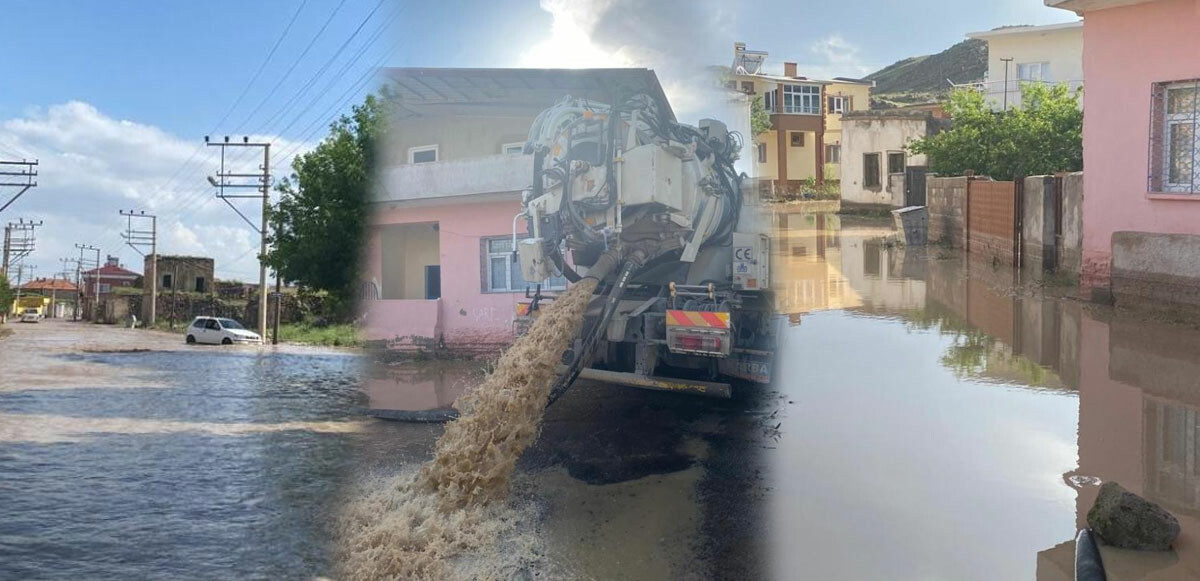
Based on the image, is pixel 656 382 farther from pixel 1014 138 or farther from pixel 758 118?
pixel 1014 138

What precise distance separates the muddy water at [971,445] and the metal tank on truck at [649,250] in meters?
0.32

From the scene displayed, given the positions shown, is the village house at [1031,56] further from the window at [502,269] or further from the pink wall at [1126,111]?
the window at [502,269]

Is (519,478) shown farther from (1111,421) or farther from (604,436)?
(1111,421)

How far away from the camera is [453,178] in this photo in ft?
11.7

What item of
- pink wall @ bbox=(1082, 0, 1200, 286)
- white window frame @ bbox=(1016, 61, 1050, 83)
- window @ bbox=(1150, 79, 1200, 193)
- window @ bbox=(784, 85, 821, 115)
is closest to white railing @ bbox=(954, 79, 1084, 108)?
white window frame @ bbox=(1016, 61, 1050, 83)

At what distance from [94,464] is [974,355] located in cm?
687

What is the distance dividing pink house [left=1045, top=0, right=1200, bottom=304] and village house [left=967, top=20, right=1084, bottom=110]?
32.9ft

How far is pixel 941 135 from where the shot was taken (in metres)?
17.8

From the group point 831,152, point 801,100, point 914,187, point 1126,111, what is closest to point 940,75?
point 914,187

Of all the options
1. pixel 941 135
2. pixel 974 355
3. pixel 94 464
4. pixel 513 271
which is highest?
pixel 941 135

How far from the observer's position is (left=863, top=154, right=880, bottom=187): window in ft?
66.1

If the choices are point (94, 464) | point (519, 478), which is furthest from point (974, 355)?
point (94, 464)

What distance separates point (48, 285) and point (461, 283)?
94367mm

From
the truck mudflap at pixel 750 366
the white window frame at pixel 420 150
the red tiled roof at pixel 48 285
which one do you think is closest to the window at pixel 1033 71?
the truck mudflap at pixel 750 366
